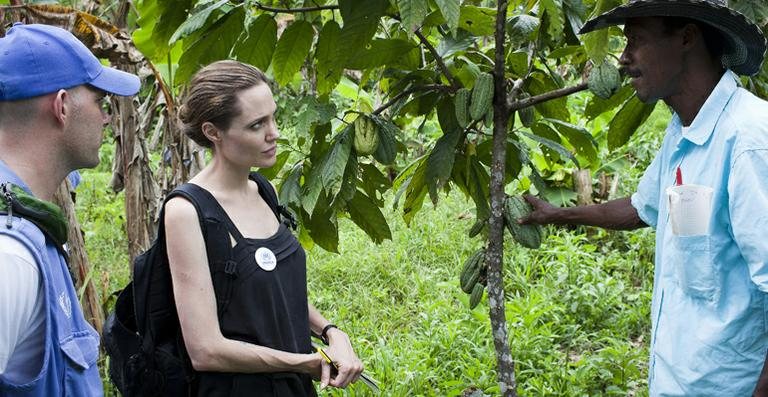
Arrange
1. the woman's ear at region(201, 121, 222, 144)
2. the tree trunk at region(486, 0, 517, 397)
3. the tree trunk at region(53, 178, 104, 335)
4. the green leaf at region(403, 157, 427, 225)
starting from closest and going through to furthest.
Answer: the woman's ear at region(201, 121, 222, 144)
the tree trunk at region(486, 0, 517, 397)
the green leaf at region(403, 157, 427, 225)
the tree trunk at region(53, 178, 104, 335)

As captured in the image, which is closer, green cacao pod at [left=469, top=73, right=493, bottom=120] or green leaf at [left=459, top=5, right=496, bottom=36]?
green cacao pod at [left=469, top=73, right=493, bottom=120]

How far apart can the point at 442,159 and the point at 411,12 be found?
2.35 feet

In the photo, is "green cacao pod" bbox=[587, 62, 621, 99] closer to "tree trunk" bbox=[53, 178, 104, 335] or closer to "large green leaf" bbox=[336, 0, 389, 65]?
"large green leaf" bbox=[336, 0, 389, 65]

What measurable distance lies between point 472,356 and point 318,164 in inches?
75.6

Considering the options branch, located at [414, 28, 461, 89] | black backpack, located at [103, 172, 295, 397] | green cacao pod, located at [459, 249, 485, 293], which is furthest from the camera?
green cacao pod, located at [459, 249, 485, 293]

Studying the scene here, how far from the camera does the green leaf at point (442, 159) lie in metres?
2.49

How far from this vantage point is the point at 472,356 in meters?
4.09

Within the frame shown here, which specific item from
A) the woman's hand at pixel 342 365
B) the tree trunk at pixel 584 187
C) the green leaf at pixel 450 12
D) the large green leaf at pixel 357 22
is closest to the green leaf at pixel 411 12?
the green leaf at pixel 450 12

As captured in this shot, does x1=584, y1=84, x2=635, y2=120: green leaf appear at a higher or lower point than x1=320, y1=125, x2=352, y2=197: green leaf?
higher

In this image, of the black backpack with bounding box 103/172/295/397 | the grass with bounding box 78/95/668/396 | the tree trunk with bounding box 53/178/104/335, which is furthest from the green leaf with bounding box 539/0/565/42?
the tree trunk with bounding box 53/178/104/335

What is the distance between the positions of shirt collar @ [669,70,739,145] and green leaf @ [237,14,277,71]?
4.01 feet

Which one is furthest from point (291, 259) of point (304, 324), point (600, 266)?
point (600, 266)

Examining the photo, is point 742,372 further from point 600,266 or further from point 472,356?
point 600,266

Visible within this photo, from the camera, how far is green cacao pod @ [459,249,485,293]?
2.54 meters
